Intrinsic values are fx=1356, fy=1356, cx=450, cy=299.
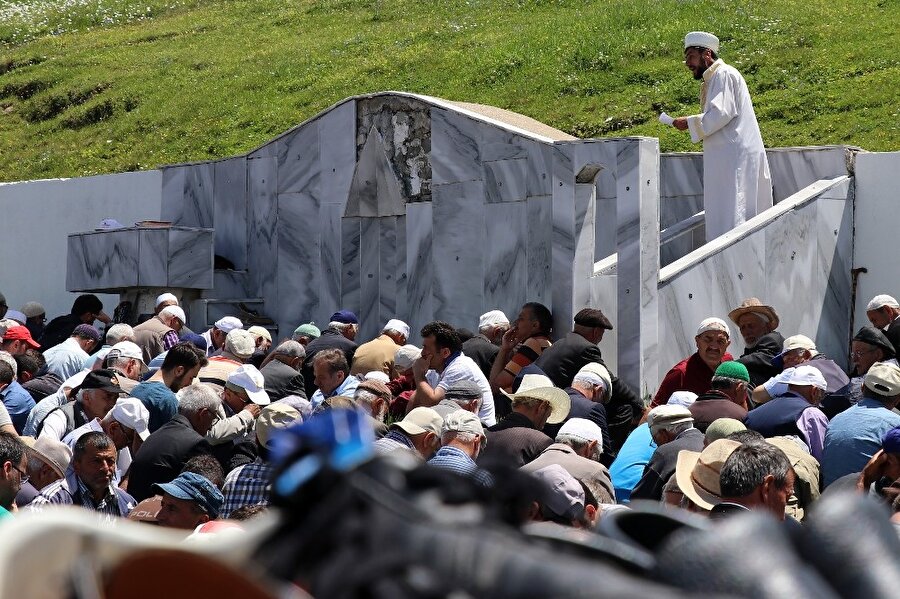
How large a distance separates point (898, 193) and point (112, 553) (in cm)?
1233

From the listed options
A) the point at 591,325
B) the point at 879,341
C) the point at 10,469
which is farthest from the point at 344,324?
the point at 10,469

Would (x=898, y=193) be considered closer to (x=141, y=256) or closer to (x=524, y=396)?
(x=524, y=396)

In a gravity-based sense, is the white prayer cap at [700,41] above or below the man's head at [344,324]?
above

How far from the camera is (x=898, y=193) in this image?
1272 cm

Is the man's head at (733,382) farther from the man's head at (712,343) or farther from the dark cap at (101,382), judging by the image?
the dark cap at (101,382)

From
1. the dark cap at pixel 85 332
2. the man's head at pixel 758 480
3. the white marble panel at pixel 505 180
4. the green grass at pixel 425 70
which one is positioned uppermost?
the green grass at pixel 425 70

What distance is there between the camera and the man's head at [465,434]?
22.2 ft

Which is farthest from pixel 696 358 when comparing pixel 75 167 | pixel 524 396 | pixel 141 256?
pixel 75 167

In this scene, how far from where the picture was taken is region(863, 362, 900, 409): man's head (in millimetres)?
7129

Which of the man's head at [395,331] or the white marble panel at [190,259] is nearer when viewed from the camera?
the man's head at [395,331]

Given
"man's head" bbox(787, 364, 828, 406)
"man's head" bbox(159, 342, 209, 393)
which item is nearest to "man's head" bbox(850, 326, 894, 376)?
"man's head" bbox(787, 364, 828, 406)

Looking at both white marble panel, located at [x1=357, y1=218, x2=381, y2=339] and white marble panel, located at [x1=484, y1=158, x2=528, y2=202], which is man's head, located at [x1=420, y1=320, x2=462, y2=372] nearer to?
white marble panel, located at [x1=484, y1=158, x2=528, y2=202]

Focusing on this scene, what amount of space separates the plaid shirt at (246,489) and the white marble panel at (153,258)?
920 cm

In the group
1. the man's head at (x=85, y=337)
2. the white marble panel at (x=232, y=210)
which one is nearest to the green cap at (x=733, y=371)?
the man's head at (x=85, y=337)
